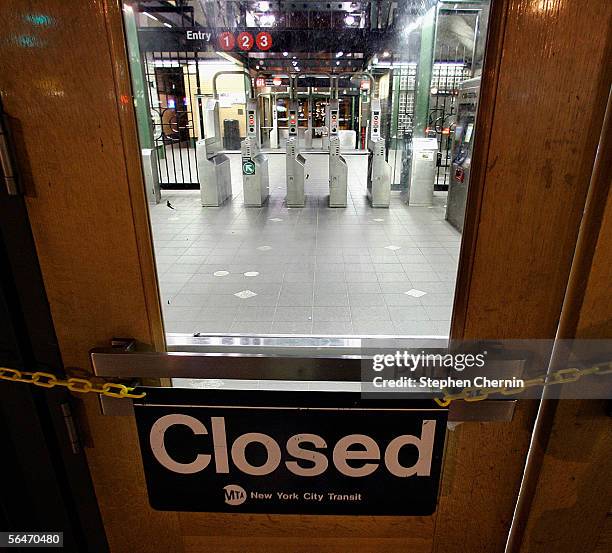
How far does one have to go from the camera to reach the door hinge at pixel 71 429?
1.13 m

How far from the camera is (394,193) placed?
9.38 meters

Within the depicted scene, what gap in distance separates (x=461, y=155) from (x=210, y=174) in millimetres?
4216

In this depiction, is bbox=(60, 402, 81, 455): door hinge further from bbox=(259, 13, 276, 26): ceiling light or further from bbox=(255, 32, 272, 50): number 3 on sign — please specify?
bbox=(259, 13, 276, 26): ceiling light

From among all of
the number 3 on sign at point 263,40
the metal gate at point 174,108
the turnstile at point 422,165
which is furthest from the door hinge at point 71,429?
the number 3 on sign at point 263,40

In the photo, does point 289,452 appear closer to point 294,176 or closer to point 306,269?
point 306,269

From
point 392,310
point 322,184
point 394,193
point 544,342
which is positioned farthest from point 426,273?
point 322,184

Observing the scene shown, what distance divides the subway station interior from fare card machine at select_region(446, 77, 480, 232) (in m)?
0.03

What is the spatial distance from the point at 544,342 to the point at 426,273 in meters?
3.75

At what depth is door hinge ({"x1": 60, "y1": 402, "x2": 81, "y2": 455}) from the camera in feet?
3.70

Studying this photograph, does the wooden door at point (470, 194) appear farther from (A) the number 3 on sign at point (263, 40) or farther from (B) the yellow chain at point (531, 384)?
(A) the number 3 on sign at point (263, 40)

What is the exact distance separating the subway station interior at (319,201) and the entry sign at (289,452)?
0.61 meters

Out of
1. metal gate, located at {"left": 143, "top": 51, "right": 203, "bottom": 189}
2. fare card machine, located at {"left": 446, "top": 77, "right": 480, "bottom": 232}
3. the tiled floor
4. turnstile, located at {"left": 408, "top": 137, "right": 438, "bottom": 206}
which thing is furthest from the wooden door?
metal gate, located at {"left": 143, "top": 51, "right": 203, "bottom": 189}

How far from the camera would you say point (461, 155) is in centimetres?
698

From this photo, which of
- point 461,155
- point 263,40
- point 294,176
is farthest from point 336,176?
point 263,40
